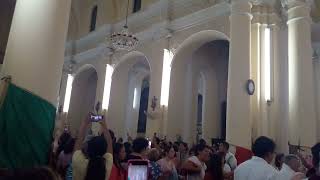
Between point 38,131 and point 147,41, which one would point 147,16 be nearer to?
point 147,41

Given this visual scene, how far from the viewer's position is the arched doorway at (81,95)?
18562mm

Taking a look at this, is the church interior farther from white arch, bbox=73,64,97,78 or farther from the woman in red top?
the woman in red top

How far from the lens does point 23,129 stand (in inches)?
126

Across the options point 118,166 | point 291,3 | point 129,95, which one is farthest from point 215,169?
point 129,95

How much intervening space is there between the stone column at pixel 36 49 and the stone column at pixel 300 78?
7.50 meters

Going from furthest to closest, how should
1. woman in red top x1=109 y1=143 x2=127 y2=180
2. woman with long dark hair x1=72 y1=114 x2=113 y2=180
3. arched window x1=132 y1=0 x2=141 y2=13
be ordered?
arched window x1=132 y1=0 x2=141 y2=13 < woman in red top x1=109 y1=143 x2=127 y2=180 < woman with long dark hair x1=72 y1=114 x2=113 y2=180

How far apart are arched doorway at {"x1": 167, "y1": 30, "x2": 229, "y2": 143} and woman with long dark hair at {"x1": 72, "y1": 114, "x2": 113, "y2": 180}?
29.8 feet

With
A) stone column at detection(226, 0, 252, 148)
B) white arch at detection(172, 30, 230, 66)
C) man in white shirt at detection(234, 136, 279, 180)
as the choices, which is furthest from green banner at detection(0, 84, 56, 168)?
white arch at detection(172, 30, 230, 66)

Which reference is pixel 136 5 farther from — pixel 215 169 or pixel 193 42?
pixel 215 169

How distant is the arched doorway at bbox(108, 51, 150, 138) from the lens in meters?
15.7

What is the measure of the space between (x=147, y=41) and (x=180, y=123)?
3729mm

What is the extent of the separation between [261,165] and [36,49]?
2.48 meters

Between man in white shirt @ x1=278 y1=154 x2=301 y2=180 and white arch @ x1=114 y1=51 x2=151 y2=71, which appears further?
white arch @ x1=114 y1=51 x2=151 y2=71

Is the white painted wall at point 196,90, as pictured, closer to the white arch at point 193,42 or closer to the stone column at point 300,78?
the white arch at point 193,42
